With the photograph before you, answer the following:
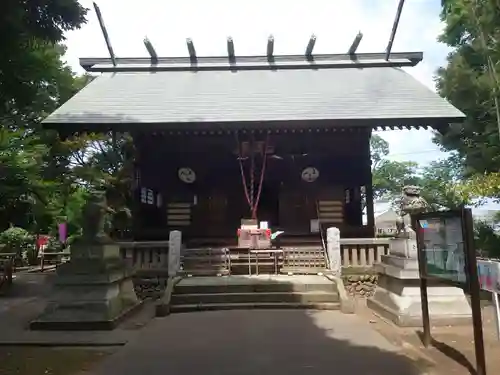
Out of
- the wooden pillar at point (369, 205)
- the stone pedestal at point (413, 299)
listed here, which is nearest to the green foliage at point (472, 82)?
the wooden pillar at point (369, 205)

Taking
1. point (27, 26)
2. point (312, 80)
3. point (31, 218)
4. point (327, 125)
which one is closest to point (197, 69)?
point (312, 80)

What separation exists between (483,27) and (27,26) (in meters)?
11.1

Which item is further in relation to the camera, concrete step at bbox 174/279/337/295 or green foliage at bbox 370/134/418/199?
green foliage at bbox 370/134/418/199

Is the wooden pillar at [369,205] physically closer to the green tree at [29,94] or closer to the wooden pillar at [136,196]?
the wooden pillar at [136,196]

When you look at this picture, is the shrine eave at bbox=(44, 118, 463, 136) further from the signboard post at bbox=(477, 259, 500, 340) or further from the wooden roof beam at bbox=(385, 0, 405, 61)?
the signboard post at bbox=(477, 259, 500, 340)

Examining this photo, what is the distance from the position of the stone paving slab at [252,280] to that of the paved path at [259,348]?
55.3 inches

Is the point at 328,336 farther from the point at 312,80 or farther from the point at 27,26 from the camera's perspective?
the point at 312,80

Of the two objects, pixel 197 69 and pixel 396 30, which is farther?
pixel 197 69

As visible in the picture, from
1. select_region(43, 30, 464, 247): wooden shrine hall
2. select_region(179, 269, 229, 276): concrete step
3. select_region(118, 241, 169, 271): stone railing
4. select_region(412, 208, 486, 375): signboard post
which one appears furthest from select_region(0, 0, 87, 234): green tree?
select_region(412, 208, 486, 375): signboard post

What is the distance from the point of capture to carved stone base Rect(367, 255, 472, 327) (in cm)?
716

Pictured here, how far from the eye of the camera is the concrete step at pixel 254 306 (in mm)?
8812

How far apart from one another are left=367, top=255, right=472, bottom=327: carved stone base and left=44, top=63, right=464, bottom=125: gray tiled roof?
18.4ft

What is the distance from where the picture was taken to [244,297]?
915 centimetres

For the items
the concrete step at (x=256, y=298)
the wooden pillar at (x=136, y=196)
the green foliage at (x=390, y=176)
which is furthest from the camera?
the green foliage at (x=390, y=176)
